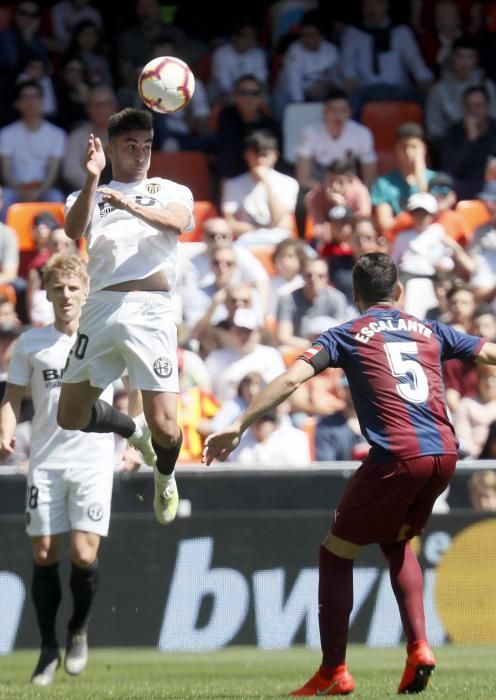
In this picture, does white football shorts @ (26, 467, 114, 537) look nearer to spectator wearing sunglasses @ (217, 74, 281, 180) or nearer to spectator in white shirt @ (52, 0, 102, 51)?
spectator wearing sunglasses @ (217, 74, 281, 180)

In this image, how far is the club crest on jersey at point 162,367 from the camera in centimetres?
725

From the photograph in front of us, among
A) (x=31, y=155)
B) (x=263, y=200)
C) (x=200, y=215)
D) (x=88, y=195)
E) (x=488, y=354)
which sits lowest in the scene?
(x=200, y=215)

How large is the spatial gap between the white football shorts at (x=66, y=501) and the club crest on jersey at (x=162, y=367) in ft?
5.23

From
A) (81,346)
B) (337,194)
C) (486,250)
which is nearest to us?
(81,346)

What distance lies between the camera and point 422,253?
42.9 feet

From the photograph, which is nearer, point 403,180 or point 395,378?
point 395,378

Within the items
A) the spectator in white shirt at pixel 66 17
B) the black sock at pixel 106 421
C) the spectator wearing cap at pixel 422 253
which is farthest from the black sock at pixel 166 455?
the spectator in white shirt at pixel 66 17

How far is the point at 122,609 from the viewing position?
31.7 ft

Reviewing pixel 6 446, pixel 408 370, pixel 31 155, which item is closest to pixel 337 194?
pixel 31 155

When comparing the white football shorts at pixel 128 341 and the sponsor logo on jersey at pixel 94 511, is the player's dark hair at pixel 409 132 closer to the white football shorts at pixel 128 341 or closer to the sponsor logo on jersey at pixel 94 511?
the sponsor logo on jersey at pixel 94 511

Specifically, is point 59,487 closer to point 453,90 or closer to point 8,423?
point 8,423

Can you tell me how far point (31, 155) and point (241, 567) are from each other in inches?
248

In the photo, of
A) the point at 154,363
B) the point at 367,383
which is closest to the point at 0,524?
the point at 154,363

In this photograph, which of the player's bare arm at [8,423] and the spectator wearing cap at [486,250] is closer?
the player's bare arm at [8,423]
